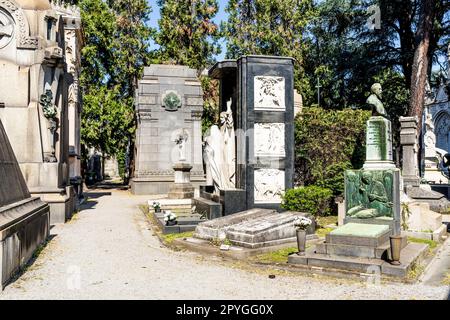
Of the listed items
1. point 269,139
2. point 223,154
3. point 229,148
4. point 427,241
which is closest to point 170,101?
point 223,154

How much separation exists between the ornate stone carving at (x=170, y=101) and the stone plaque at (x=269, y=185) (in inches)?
595

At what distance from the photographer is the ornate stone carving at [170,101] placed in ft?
86.7

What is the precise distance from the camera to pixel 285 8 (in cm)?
3409

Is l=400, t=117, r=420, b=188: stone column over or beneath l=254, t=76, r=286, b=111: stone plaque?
beneath

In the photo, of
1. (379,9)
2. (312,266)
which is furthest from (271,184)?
(379,9)

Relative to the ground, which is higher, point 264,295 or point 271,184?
point 271,184

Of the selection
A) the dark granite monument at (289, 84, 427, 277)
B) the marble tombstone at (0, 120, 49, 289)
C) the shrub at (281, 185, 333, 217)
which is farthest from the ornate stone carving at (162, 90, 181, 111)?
the marble tombstone at (0, 120, 49, 289)

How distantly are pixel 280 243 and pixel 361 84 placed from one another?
80.9ft

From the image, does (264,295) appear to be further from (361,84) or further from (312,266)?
(361,84)

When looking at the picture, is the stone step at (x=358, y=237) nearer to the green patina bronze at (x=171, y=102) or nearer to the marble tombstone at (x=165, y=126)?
the marble tombstone at (x=165, y=126)

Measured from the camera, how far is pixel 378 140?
11.0 meters

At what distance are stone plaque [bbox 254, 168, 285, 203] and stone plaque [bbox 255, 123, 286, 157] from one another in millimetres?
553

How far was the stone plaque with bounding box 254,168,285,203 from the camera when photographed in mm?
12445

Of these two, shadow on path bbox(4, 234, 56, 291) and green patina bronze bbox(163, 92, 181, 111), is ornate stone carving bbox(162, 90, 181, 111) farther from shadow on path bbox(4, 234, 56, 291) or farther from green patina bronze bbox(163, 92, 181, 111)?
shadow on path bbox(4, 234, 56, 291)
